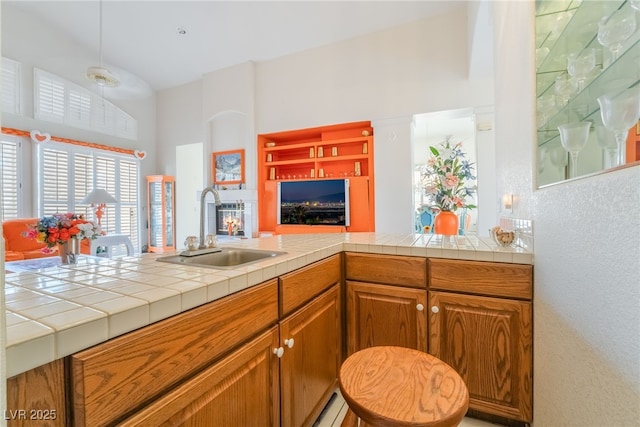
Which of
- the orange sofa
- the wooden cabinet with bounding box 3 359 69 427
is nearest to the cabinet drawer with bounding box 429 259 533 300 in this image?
the wooden cabinet with bounding box 3 359 69 427

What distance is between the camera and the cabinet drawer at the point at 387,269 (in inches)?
64.6

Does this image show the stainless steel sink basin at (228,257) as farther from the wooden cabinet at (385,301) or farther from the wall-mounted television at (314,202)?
the wall-mounted television at (314,202)

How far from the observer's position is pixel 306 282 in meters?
1.41

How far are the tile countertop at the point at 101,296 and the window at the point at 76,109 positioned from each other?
4869 mm

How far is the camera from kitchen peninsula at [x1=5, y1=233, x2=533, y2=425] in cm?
68

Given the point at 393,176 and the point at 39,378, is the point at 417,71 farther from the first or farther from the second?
the point at 39,378

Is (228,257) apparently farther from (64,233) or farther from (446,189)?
(446,189)

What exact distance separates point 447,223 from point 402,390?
4.88 ft

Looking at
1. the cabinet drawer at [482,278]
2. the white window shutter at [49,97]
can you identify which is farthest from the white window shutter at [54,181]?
the cabinet drawer at [482,278]

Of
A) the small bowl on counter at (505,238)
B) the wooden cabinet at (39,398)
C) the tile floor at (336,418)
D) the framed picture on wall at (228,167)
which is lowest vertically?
the tile floor at (336,418)

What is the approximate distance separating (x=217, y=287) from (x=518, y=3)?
1.87m

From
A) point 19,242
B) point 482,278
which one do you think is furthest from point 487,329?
point 19,242

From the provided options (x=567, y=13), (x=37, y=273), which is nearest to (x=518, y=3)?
(x=567, y=13)

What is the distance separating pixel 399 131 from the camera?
13.0 ft
